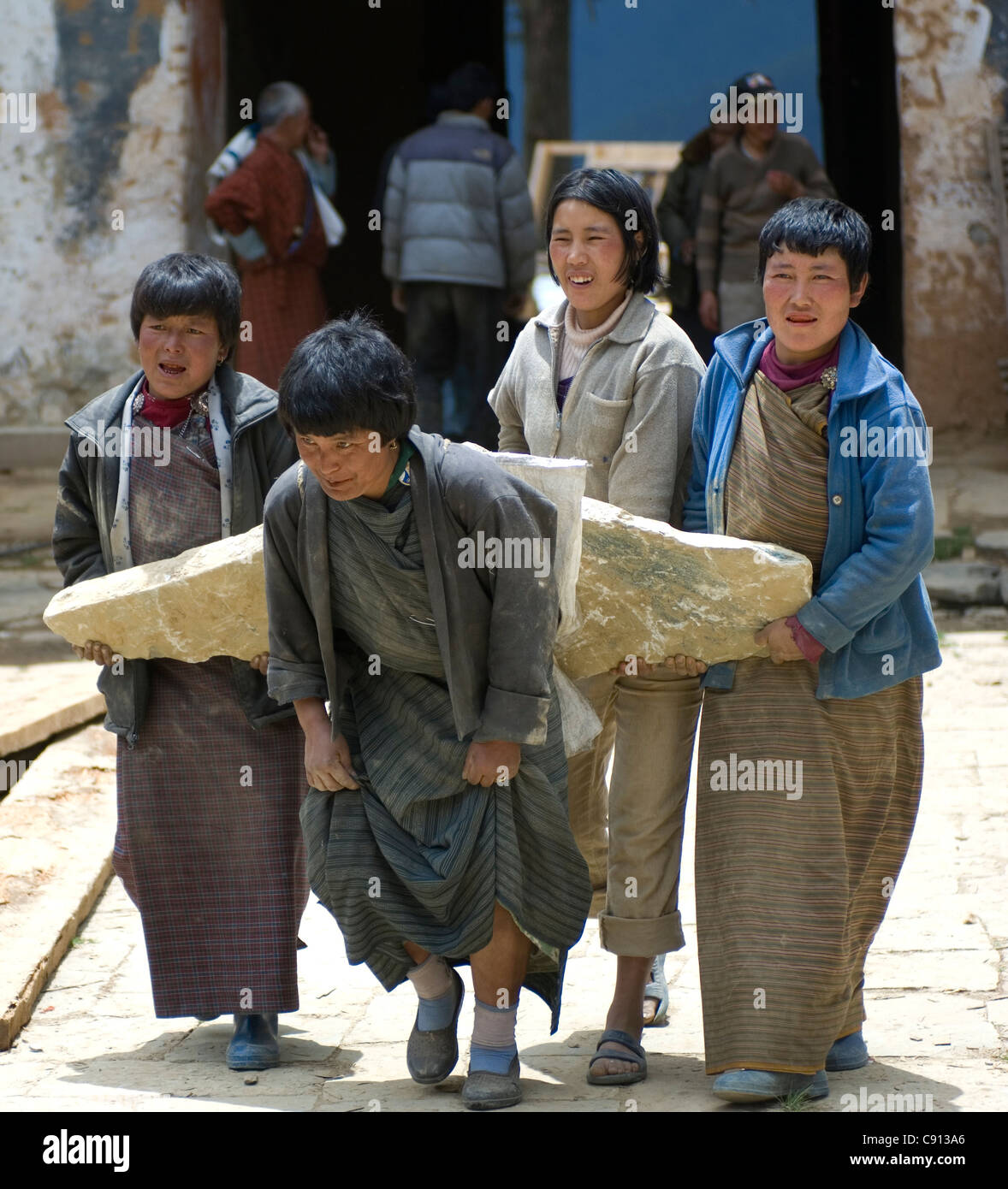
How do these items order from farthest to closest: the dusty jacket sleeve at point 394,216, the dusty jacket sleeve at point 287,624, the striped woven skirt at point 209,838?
the dusty jacket sleeve at point 394,216
the striped woven skirt at point 209,838
the dusty jacket sleeve at point 287,624

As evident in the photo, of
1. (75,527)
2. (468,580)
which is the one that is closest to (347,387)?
(468,580)

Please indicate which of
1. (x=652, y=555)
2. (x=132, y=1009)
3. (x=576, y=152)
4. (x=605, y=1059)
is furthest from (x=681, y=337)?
(x=576, y=152)

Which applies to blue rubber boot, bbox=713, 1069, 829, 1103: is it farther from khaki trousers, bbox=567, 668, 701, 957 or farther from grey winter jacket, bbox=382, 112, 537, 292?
grey winter jacket, bbox=382, 112, 537, 292

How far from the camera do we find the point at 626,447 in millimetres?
3273

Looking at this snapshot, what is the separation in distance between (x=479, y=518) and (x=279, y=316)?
5.57 m

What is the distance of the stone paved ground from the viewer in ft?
9.91

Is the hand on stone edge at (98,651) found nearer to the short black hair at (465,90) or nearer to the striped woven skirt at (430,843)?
the striped woven skirt at (430,843)

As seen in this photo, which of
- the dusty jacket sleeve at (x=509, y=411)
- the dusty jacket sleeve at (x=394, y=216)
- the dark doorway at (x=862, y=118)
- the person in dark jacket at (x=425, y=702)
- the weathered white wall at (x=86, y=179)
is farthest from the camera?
the dark doorway at (x=862, y=118)

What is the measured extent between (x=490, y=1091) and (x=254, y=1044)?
0.60m

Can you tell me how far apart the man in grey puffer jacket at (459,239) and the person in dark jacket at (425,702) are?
466 centimetres

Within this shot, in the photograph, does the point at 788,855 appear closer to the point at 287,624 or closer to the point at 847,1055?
the point at 847,1055

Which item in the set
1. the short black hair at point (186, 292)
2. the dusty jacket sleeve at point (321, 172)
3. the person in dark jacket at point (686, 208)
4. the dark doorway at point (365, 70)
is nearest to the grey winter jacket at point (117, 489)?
the short black hair at point (186, 292)

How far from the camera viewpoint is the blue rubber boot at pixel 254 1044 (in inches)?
129

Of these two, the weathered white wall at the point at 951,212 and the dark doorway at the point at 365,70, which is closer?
the weathered white wall at the point at 951,212
